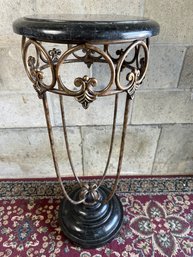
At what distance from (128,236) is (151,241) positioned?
0.11 metres

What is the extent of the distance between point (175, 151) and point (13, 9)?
1.07 m

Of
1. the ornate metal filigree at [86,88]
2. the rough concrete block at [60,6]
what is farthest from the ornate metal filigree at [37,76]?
the rough concrete block at [60,6]

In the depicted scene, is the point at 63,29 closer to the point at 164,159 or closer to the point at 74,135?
the point at 74,135

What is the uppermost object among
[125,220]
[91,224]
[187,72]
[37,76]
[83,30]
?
[83,30]

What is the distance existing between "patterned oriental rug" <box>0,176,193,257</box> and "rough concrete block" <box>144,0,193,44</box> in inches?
31.5

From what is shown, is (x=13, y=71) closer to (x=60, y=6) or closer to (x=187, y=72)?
(x=60, y=6)

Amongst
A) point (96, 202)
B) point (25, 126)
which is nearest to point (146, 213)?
point (96, 202)

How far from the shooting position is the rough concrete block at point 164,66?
0.97 m

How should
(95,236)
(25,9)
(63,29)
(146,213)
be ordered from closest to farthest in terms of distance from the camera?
(63,29) → (25,9) → (95,236) → (146,213)

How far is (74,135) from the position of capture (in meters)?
1.19

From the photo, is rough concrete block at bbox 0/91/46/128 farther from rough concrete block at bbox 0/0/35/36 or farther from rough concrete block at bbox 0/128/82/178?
rough concrete block at bbox 0/0/35/36

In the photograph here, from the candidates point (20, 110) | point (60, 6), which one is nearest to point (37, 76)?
point (60, 6)

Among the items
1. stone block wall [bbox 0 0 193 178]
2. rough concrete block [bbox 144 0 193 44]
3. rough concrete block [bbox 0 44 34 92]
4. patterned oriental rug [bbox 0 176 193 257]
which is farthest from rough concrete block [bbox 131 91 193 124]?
rough concrete block [bbox 0 44 34 92]

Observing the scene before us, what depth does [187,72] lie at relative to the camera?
1034 mm
